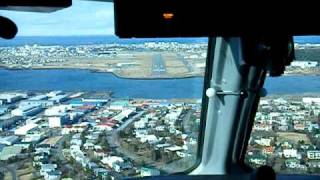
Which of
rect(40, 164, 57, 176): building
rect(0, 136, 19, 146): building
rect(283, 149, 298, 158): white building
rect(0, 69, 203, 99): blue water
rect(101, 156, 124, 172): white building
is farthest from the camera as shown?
rect(283, 149, 298, 158): white building

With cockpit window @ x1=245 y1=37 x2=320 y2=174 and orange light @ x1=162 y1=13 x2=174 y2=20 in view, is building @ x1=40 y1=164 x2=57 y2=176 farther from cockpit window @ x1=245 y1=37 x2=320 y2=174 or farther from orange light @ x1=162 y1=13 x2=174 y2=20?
orange light @ x1=162 y1=13 x2=174 y2=20

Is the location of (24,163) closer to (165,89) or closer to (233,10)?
(165,89)

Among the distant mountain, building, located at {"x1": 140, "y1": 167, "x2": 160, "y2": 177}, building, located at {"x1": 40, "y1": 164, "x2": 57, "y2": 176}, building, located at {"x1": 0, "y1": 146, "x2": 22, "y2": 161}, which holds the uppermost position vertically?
the distant mountain

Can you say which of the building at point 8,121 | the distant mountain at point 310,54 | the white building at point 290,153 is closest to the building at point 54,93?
the building at point 8,121

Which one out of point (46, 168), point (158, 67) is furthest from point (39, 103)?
point (158, 67)

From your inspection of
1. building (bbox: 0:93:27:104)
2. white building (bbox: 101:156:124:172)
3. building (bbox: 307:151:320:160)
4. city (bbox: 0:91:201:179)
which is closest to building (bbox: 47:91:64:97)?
city (bbox: 0:91:201:179)

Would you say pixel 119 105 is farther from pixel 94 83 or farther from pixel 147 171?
pixel 147 171
